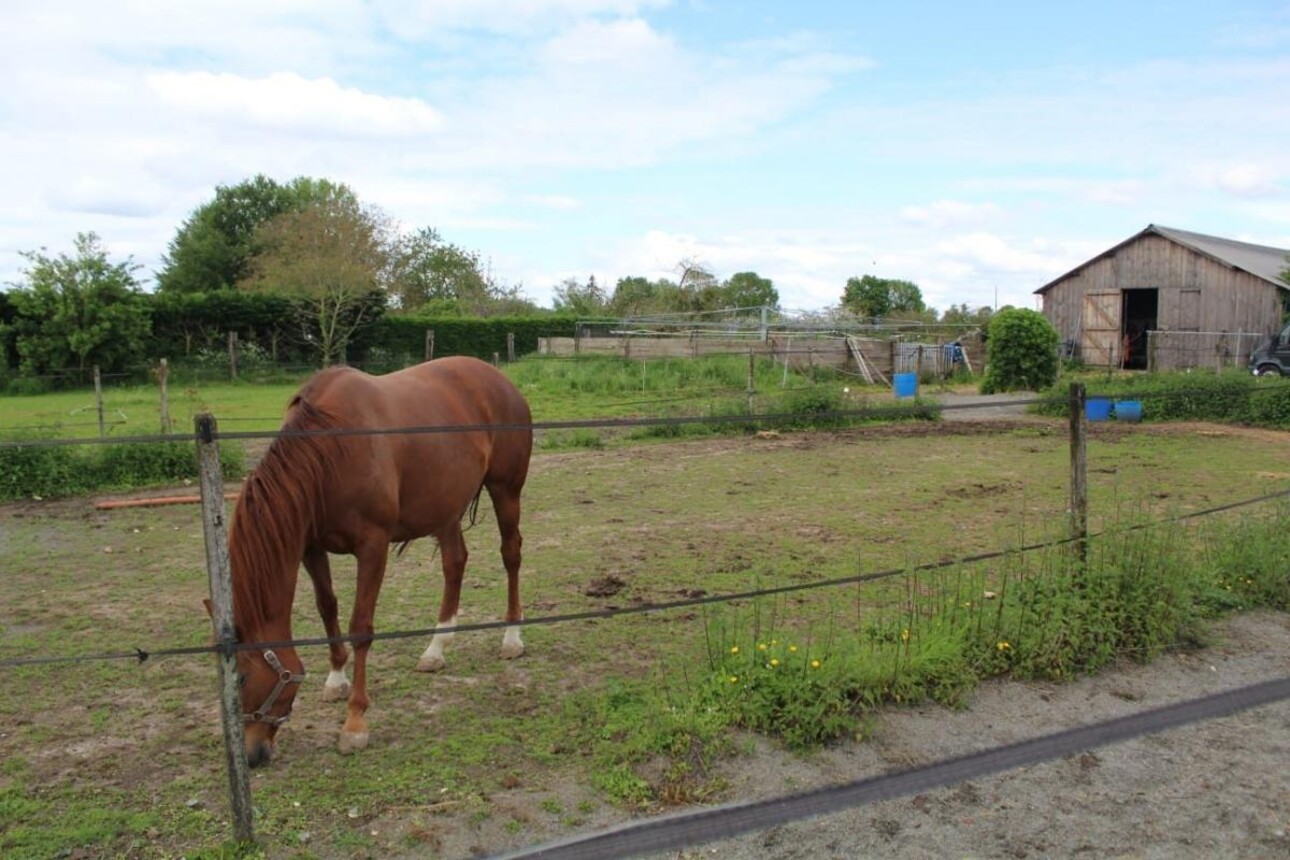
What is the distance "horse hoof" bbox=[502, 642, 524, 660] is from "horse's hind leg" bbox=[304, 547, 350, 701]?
79cm

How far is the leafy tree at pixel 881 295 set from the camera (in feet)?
189

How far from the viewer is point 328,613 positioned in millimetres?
4070

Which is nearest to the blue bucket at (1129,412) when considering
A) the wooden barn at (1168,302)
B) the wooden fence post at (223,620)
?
the wooden barn at (1168,302)

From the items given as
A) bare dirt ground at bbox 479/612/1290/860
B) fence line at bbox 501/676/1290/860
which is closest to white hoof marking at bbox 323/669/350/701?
bare dirt ground at bbox 479/612/1290/860

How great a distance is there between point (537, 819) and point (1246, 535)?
15.5 feet

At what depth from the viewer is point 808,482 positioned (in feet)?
32.2

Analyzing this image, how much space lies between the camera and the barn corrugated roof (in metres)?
24.4

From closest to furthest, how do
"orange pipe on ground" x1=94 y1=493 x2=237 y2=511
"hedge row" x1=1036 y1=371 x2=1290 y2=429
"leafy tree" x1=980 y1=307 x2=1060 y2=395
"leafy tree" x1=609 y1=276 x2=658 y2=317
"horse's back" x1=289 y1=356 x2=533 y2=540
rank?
"horse's back" x1=289 y1=356 x2=533 y2=540, "orange pipe on ground" x1=94 y1=493 x2=237 y2=511, "hedge row" x1=1036 y1=371 x2=1290 y2=429, "leafy tree" x1=980 y1=307 x2=1060 y2=395, "leafy tree" x1=609 y1=276 x2=658 y2=317

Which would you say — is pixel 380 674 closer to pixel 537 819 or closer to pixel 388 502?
pixel 388 502

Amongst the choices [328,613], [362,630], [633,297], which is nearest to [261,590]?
[362,630]

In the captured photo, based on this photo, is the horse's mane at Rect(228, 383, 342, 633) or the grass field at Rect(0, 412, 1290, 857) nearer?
the grass field at Rect(0, 412, 1290, 857)

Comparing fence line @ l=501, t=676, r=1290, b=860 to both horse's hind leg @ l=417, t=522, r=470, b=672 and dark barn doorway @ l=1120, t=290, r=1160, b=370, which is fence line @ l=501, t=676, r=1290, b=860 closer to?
horse's hind leg @ l=417, t=522, r=470, b=672

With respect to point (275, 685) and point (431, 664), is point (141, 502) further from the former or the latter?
point (275, 685)

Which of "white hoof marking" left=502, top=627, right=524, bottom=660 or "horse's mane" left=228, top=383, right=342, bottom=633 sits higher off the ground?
"horse's mane" left=228, top=383, right=342, bottom=633
